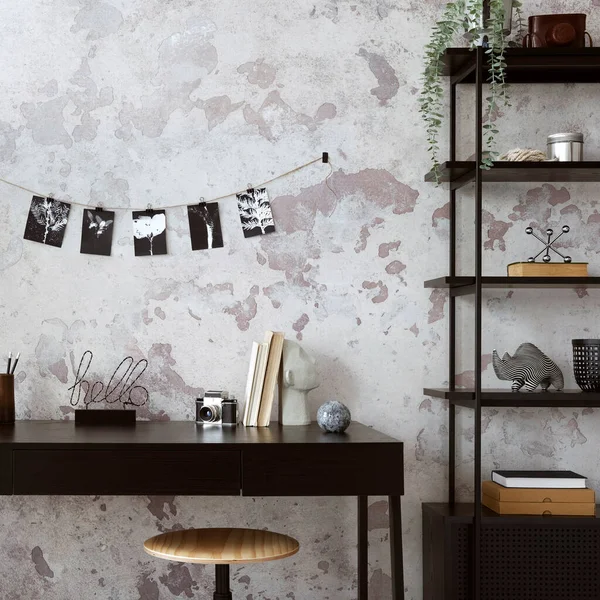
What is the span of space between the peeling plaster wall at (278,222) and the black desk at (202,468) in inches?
25.2

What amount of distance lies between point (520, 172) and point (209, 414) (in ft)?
4.46

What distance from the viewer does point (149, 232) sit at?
2.83 m

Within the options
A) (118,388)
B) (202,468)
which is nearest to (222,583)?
(202,468)

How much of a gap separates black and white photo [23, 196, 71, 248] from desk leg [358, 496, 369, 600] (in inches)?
56.9

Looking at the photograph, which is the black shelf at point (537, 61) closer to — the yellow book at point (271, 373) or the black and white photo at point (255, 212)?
the black and white photo at point (255, 212)

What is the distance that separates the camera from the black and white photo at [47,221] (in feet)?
9.27

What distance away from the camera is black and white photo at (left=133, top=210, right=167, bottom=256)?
9.28 ft

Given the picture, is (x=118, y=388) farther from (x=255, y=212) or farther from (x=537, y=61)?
(x=537, y=61)

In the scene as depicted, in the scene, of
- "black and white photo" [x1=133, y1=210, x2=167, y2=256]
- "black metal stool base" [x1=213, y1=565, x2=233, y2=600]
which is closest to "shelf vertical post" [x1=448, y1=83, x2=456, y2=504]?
"black metal stool base" [x1=213, y1=565, x2=233, y2=600]

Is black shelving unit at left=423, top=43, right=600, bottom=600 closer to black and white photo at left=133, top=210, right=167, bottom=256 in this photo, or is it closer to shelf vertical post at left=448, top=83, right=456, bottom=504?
shelf vertical post at left=448, top=83, right=456, bottom=504

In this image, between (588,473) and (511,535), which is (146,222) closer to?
(511,535)

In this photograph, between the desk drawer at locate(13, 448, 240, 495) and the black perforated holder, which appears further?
the black perforated holder

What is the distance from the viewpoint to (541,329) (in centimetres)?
285

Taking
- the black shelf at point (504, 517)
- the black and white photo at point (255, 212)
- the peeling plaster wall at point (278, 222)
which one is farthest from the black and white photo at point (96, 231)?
the black shelf at point (504, 517)
